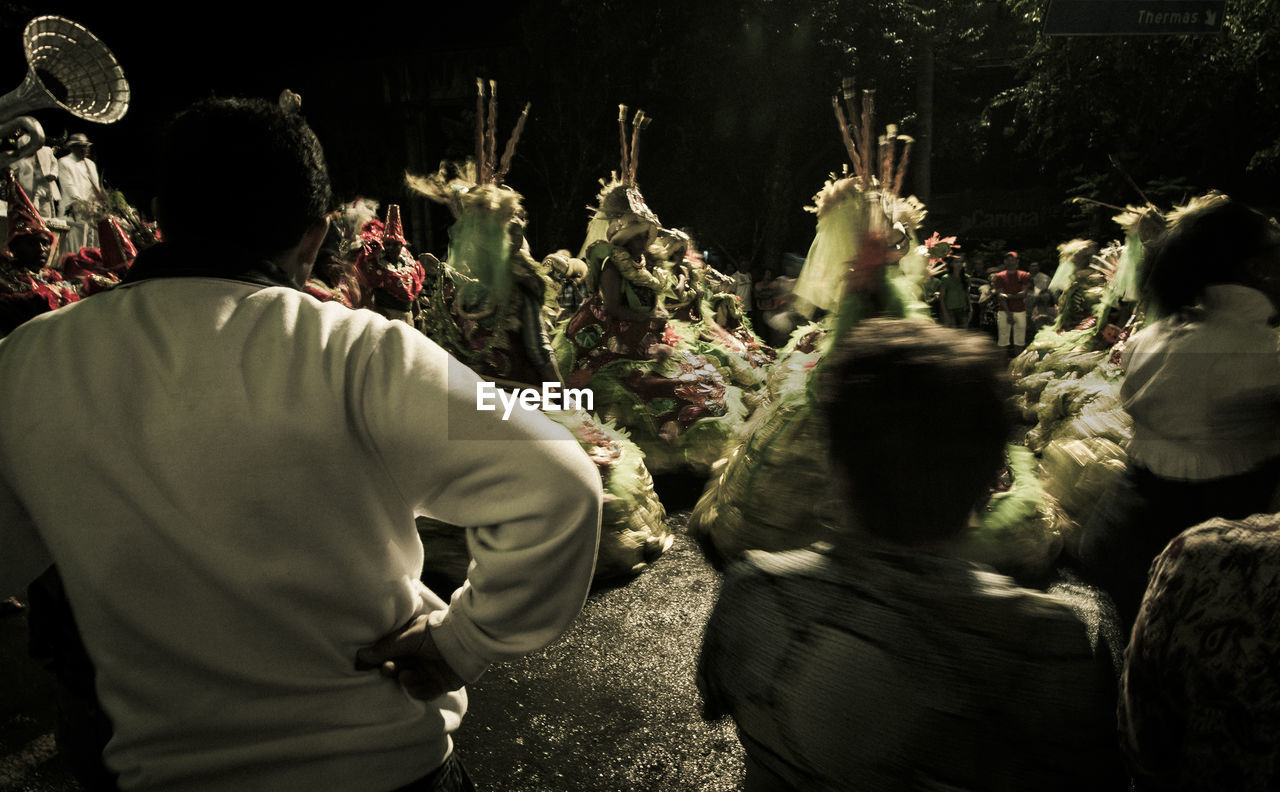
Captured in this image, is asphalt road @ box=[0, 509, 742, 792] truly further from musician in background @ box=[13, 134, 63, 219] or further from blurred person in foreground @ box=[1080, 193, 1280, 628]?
musician in background @ box=[13, 134, 63, 219]

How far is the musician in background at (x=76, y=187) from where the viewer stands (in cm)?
938

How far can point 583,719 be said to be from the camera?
2.82 meters

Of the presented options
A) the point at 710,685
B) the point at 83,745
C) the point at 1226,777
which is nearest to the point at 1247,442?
the point at 1226,777

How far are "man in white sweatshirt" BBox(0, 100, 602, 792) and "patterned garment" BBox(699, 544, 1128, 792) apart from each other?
0.35 metres

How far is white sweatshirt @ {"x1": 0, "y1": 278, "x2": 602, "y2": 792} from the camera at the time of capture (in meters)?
0.90

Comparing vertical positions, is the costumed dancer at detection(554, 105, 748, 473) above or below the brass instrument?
below

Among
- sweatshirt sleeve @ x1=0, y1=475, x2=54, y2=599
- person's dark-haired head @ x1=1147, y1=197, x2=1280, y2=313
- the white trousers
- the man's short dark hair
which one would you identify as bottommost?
the white trousers

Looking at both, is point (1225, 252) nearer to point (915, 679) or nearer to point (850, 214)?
point (915, 679)

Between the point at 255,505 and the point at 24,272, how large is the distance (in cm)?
509

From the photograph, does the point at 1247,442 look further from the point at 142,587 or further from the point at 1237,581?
the point at 142,587

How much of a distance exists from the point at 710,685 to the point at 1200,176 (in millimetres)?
20364
